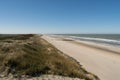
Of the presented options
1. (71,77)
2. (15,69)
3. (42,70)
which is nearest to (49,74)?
(42,70)

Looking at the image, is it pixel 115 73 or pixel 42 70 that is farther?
pixel 115 73

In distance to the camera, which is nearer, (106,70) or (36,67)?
(36,67)

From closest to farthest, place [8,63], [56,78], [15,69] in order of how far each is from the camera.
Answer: [56,78]
[15,69]
[8,63]

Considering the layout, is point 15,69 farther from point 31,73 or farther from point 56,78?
point 56,78

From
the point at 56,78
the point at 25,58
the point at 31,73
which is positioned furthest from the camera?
the point at 25,58

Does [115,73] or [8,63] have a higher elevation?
[8,63]

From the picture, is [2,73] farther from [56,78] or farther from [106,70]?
[106,70]

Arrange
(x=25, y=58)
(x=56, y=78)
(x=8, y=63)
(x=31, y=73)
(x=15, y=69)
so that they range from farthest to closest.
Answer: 1. (x=25, y=58)
2. (x=8, y=63)
3. (x=15, y=69)
4. (x=31, y=73)
5. (x=56, y=78)

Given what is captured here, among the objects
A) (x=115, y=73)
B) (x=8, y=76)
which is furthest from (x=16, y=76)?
(x=115, y=73)

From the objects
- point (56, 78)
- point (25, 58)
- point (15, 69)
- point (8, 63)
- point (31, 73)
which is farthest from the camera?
point (25, 58)
